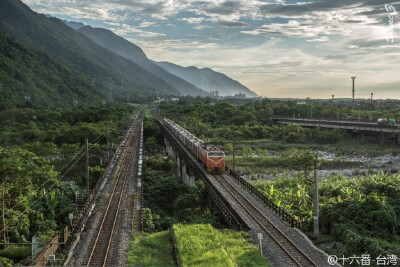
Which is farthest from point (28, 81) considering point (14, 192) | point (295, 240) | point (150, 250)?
point (295, 240)

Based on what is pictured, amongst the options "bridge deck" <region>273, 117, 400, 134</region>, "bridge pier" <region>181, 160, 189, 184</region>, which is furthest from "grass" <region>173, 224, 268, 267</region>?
"bridge deck" <region>273, 117, 400, 134</region>

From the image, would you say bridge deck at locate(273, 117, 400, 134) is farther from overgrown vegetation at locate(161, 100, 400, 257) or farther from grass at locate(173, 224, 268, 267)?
grass at locate(173, 224, 268, 267)

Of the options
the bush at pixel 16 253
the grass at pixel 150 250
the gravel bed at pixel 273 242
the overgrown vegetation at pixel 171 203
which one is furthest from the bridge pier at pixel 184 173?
the bush at pixel 16 253

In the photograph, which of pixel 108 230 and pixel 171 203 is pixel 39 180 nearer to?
pixel 171 203

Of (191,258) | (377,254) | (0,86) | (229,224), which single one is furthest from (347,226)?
(0,86)

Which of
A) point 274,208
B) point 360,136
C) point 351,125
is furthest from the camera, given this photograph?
point 360,136

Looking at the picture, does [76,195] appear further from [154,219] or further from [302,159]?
[302,159]

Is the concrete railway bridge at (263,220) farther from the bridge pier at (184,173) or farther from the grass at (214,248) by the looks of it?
the bridge pier at (184,173)
